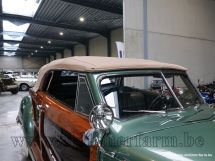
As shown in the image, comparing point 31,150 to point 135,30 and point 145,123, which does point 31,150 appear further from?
point 135,30

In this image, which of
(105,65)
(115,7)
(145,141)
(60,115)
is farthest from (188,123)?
(115,7)

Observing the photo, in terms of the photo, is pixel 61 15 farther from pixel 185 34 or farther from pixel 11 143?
pixel 11 143

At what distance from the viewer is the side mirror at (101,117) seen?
154cm

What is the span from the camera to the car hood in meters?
1.30

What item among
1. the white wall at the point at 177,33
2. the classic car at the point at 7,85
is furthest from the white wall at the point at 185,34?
the classic car at the point at 7,85

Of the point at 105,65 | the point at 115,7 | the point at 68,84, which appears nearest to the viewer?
the point at 105,65

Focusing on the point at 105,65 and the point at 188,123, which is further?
the point at 105,65

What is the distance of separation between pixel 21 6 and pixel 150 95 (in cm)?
1106

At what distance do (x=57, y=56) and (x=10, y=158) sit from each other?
29123 mm

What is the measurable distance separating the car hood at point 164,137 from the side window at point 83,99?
359 millimetres

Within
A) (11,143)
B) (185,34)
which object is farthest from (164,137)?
(185,34)

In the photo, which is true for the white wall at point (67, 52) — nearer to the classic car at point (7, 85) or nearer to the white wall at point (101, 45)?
the white wall at point (101, 45)

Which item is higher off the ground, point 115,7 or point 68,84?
point 115,7

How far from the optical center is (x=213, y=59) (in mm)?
10109
